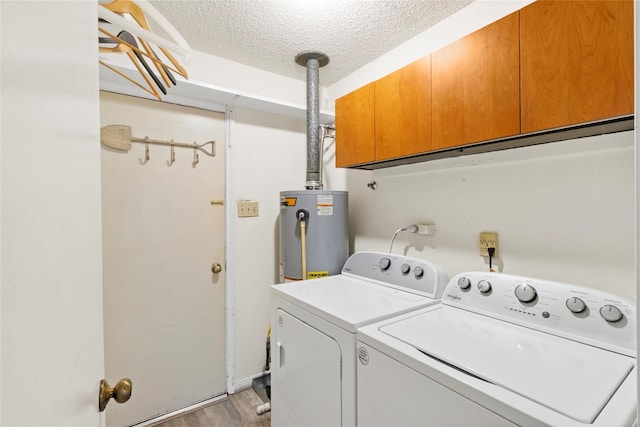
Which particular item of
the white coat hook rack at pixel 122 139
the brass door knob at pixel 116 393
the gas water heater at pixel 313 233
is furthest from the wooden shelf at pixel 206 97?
the brass door knob at pixel 116 393

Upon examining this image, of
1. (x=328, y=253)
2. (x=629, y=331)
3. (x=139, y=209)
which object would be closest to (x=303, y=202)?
(x=328, y=253)

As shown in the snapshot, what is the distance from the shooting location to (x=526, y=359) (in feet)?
2.94

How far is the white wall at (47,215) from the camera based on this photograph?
30 centimetres

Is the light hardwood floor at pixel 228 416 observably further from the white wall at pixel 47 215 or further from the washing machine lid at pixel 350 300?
the white wall at pixel 47 215

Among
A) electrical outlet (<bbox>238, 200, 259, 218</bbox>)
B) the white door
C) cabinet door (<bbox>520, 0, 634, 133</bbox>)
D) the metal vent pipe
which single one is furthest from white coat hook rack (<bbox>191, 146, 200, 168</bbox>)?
cabinet door (<bbox>520, 0, 634, 133</bbox>)

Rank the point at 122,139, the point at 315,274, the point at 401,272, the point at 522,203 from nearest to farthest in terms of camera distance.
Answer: the point at 522,203 < the point at 401,272 < the point at 122,139 < the point at 315,274

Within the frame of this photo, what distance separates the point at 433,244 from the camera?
1798mm

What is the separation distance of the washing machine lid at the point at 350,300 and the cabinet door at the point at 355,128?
769 mm

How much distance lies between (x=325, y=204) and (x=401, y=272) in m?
0.69

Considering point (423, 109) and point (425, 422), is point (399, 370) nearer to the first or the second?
point (425, 422)

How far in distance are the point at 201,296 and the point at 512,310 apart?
6.38 feet

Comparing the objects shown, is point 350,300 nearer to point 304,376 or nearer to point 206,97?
point 304,376

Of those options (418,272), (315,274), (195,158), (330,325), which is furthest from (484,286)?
(195,158)

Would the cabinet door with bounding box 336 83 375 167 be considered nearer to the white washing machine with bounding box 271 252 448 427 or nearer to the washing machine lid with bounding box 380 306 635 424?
the white washing machine with bounding box 271 252 448 427
